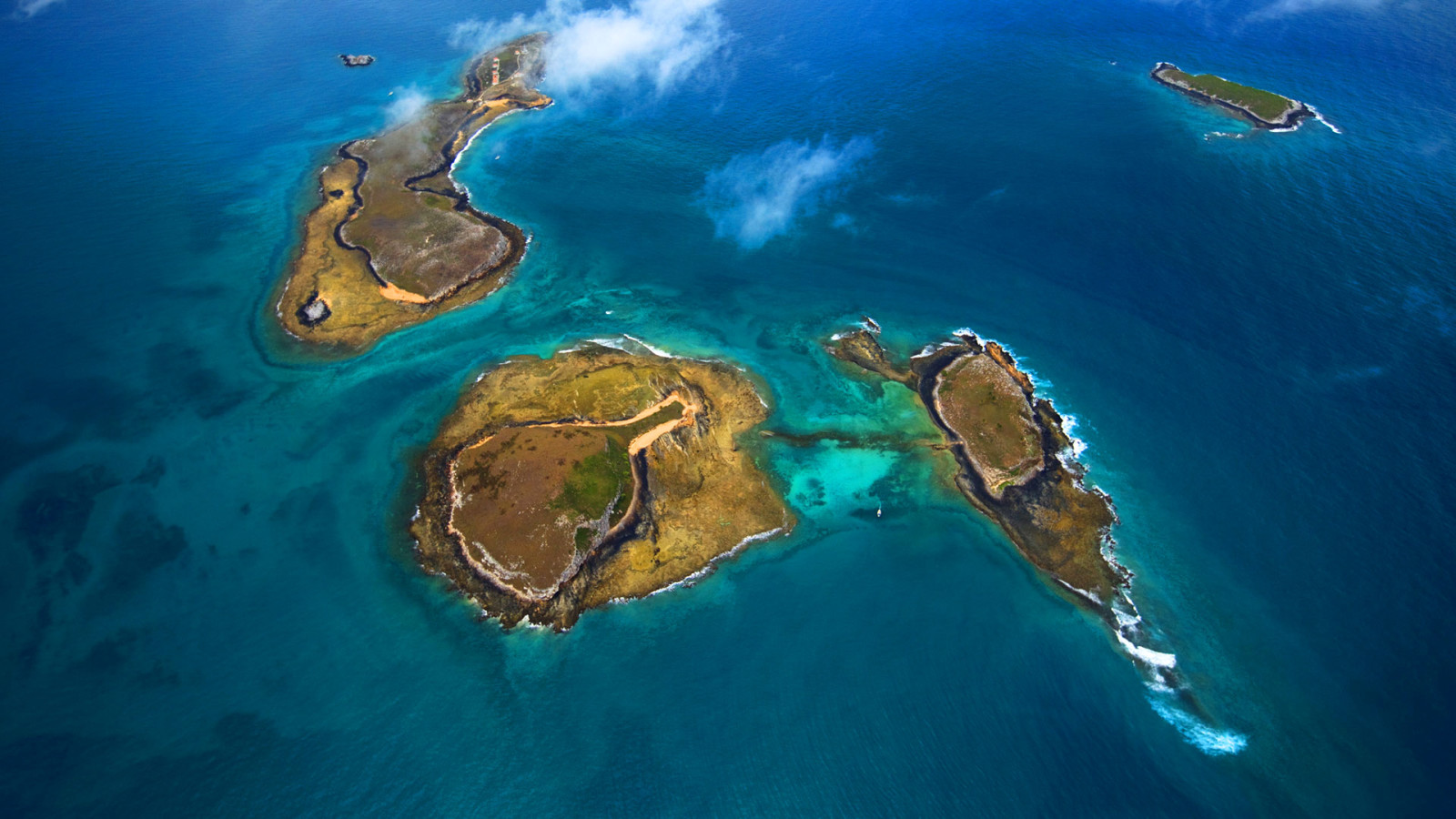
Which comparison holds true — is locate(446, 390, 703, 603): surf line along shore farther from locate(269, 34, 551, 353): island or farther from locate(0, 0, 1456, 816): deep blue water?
locate(269, 34, 551, 353): island

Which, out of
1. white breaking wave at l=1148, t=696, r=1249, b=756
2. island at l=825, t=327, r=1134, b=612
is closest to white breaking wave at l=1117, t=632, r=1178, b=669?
island at l=825, t=327, r=1134, b=612

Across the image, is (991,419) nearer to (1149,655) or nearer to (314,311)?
(1149,655)

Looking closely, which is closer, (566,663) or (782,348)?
(566,663)

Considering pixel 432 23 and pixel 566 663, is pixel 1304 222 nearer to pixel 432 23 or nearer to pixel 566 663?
pixel 566 663

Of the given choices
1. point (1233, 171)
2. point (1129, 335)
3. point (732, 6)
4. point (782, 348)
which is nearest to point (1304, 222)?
point (1233, 171)

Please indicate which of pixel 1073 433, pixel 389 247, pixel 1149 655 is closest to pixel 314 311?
pixel 389 247

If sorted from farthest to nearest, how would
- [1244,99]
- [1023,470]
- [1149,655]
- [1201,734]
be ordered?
[1244,99], [1023,470], [1149,655], [1201,734]
